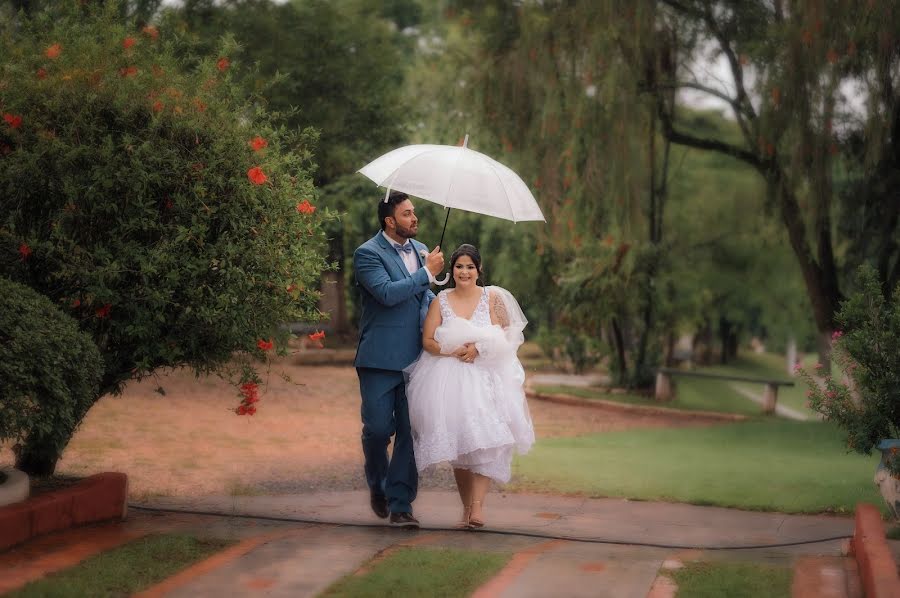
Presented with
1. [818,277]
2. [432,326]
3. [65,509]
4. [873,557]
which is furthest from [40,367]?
[818,277]

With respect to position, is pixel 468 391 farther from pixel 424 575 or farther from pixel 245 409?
pixel 424 575

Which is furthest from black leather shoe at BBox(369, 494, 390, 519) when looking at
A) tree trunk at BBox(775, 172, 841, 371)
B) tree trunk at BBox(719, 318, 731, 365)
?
tree trunk at BBox(719, 318, 731, 365)

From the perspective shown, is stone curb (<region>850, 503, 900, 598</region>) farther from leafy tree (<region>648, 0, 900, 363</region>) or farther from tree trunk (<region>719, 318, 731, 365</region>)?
tree trunk (<region>719, 318, 731, 365</region>)

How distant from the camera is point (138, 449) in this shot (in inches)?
456

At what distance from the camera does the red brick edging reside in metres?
6.00

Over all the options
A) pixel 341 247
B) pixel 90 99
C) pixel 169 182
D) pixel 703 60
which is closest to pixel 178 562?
pixel 169 182

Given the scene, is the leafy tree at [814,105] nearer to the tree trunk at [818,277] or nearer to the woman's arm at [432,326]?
the tree trunk at [818,277]

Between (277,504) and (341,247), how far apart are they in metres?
21.3

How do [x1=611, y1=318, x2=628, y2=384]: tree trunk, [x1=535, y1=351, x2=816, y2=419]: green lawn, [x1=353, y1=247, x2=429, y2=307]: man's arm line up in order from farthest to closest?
[x1=611, y1=318, x2=628, y2=384]: tree trunk < [x1=535, y1=351, x2=816, y2=419]: green lawn < [x1=353, y1=247, x2=429, y2=307]: man's arm

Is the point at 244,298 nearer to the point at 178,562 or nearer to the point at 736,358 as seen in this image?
the point at 178,562

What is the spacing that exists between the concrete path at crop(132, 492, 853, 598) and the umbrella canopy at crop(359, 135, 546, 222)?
6.52ft

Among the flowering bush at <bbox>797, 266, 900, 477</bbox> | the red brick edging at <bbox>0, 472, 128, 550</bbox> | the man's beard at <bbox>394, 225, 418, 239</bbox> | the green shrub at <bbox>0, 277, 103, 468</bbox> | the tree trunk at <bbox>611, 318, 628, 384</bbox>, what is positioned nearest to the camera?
the green shrub at <bbox>0, 277, 103, 468</bbox>

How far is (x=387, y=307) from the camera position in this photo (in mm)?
7250

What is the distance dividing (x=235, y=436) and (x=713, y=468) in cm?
549
